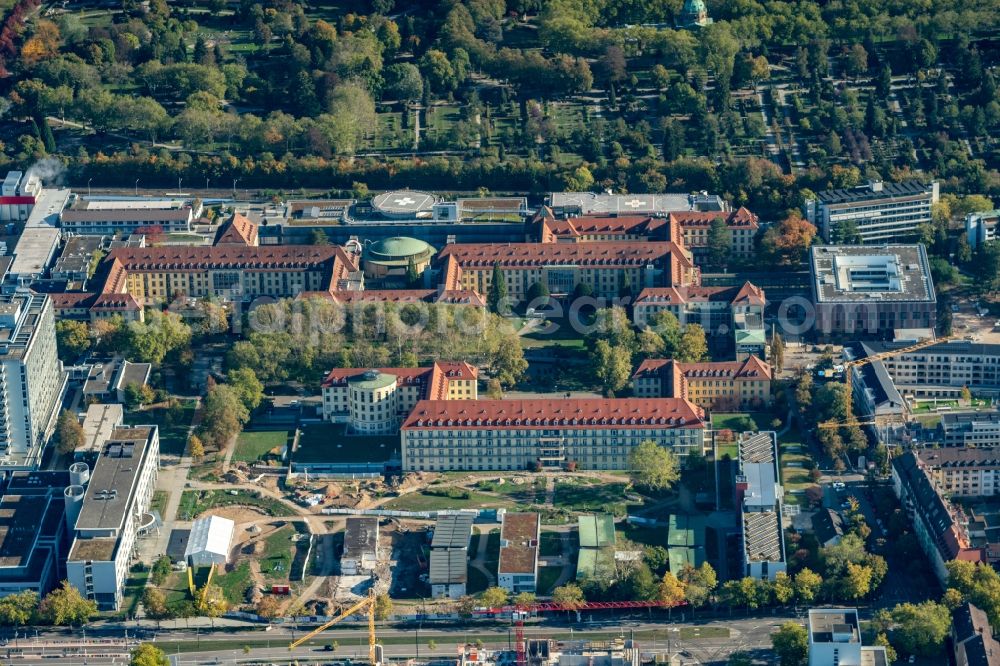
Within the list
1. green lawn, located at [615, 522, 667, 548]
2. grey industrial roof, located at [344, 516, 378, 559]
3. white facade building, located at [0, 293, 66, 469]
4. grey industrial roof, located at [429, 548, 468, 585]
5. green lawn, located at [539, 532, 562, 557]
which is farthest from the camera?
white facade building, located at [0, 293, 66, 469]

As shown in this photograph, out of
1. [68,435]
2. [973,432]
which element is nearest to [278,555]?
[68,435]

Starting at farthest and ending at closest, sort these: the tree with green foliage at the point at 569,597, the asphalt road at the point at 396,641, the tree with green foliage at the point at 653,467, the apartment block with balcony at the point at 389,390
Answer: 1. the apartment block with balcony at the point at 389,390
2. the tree with green foliage at the point at 653,467
3. the tree with green foliage at the point at 569,597
4. the asphalt road at the point at 396,641

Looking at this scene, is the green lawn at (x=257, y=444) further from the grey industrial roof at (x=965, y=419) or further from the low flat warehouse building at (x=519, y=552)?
the grey industrial roof at (x=965, y=419)

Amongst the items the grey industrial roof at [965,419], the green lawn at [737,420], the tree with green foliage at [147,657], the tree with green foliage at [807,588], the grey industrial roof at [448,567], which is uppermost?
the green lawn at [737,420]

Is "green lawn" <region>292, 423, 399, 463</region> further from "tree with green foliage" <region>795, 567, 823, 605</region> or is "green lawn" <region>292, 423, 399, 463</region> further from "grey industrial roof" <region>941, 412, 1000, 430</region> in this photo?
"grey industrial roof" <region>941, 412, 1000, 430</region>

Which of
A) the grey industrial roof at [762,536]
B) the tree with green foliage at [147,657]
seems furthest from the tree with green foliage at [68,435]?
the grey industrial roof at [762,536]

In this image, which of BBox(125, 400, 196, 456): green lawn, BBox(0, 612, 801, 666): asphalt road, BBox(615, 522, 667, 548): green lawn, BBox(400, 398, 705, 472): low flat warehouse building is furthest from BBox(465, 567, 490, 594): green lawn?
BBox(125, 400, 196, 456): green lawn
